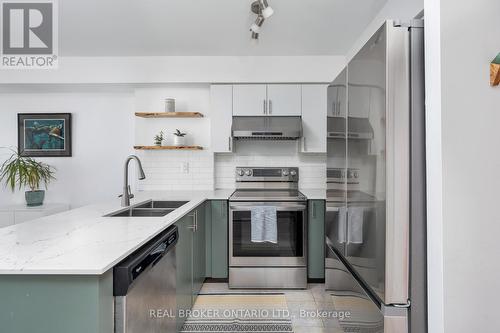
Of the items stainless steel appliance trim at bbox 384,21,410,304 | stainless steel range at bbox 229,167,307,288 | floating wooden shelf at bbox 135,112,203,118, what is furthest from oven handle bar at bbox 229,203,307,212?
stainless steel appliance trim at bbox 384,21,410,304

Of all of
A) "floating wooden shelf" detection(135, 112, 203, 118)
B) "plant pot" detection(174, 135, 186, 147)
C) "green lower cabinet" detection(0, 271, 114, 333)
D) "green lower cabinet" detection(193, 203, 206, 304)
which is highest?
"floating wooden shelf" detection(135, 112, 203, 118)

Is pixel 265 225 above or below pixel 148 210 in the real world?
below

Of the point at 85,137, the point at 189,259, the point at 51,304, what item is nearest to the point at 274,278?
the point at 189,259

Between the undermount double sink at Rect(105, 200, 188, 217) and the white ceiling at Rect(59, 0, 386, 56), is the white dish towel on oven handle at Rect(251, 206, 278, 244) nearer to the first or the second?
the undermount double sink at Rect(105, 200, 188, 217)

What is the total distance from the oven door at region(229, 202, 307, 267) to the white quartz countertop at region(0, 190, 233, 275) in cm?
100

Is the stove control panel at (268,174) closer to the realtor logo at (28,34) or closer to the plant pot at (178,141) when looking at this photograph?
the plant pot at (178,141)

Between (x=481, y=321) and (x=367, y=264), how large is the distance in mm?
412

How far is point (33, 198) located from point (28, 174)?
0.30 meters

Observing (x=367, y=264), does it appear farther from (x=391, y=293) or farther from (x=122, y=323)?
(x=122, y=323)

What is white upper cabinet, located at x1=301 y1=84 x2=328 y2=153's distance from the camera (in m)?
3.38

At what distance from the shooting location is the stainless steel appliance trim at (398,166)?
1.13 meters

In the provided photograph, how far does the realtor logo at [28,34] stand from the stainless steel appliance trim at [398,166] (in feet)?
8.22

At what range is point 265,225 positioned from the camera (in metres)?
2.88

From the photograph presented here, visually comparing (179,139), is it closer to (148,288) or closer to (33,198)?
(33,198)
